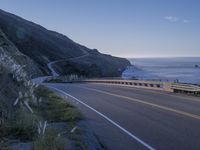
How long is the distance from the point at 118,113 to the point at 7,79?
6.45 metres

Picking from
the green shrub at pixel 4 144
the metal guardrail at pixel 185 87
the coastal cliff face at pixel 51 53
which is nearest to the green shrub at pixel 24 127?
the green shrub at pixel 4 144

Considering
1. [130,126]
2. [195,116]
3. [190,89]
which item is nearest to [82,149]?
[130,126]

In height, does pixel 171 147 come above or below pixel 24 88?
below

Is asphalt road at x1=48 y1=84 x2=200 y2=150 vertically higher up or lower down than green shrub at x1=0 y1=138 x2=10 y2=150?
lower down

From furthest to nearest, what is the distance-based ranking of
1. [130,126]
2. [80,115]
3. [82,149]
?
1. [80,115]
2. [130,126]
3. [82,149]

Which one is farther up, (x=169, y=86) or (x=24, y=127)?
(x=169, y=86)

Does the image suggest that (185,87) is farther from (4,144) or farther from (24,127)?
(4,144)

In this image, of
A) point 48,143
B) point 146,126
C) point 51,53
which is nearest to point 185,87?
point 146,126

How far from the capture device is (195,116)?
15453mm

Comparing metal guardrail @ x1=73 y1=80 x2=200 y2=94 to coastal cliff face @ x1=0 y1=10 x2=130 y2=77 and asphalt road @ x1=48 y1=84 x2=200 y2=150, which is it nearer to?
asphalt road @ x1=48 y1=84 x2=200 y2=150

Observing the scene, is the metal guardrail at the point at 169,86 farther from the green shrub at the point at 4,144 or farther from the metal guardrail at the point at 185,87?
the green shrub at the point at 4,144

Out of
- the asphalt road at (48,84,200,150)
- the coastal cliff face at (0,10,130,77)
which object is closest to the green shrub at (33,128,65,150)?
the asphalt road at (48,84,200,150)

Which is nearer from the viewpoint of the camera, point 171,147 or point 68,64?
point 171,147

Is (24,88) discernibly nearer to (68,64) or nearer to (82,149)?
(82,149)
